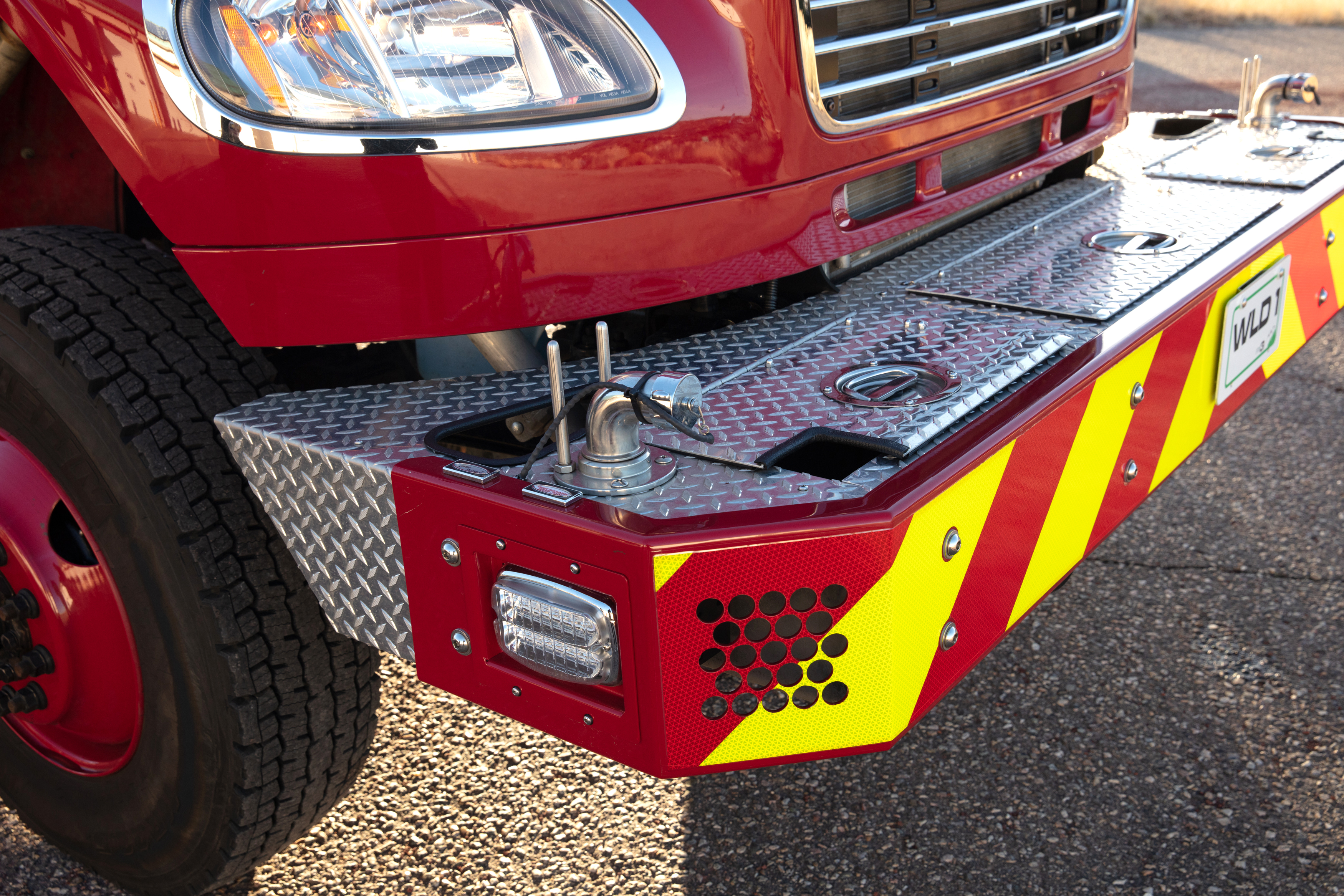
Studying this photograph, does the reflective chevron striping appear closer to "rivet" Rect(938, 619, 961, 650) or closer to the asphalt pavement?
"rivet" Rect(938, 619, 961, 650)

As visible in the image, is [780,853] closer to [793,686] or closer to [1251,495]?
[793,686]

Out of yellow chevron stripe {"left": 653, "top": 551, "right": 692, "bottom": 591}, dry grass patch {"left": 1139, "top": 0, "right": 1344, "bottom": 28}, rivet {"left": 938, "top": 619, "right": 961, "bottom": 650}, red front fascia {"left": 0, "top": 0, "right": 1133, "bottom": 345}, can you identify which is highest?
red front fascia {"left": 0, "top": 0, "right": 1133, "bottom": 345}

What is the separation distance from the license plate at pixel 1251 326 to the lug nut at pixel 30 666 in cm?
206

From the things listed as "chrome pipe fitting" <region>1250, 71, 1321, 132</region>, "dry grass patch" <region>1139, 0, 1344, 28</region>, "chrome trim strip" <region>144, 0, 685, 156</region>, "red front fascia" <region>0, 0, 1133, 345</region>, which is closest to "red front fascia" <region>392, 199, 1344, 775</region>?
"red front fascia" <region>0, 0, 1133, 345</region>

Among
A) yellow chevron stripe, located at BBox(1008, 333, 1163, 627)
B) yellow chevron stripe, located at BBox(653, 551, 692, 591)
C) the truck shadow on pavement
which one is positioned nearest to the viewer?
yellow chevron stripe, located at BBox(653, 551, 692, 591)

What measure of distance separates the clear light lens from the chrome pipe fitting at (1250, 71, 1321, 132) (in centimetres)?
227

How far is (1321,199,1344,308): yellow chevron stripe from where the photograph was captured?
2363mm

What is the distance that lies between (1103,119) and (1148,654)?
123 cm

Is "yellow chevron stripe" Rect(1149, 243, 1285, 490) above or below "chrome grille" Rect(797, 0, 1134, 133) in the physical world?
below

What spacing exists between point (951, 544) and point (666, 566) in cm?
37

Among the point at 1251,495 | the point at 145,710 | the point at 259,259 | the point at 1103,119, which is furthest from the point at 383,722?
the point at 1251,495

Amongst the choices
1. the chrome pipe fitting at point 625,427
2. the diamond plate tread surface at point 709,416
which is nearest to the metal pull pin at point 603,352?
the chrome pipe fitting at point 625,427

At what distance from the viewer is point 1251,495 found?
3354mm

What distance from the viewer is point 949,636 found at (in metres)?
1.42
